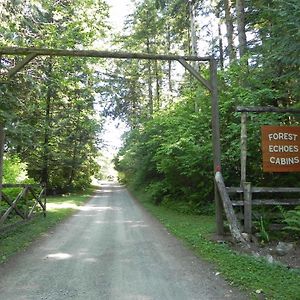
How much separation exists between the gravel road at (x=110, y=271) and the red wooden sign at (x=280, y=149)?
3222 mm

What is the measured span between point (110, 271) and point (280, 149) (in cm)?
557

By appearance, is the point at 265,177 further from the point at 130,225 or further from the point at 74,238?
the point at 74,238

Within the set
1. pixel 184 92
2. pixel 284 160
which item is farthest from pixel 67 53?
pixel 184 92

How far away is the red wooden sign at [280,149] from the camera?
9.60m

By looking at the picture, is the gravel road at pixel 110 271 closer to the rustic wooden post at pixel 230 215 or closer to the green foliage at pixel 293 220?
the rustic wooden post at pixel 230 215

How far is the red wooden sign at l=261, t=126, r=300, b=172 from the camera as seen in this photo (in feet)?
31.5

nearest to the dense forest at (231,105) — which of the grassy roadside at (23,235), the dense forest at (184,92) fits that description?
the dense forest at (184,92)

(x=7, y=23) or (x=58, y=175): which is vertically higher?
(x=7, y=23)

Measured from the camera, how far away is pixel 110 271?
6.57 m

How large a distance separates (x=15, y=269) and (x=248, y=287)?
13.5ft

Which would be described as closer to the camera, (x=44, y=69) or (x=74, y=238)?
(x=74, y=238)

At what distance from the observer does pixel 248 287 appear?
18.1 feet

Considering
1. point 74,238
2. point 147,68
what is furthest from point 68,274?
point 147,68

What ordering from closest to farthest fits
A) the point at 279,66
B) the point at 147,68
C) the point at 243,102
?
the point at 279,66 < the point at 243,102 < the point at 147,68
